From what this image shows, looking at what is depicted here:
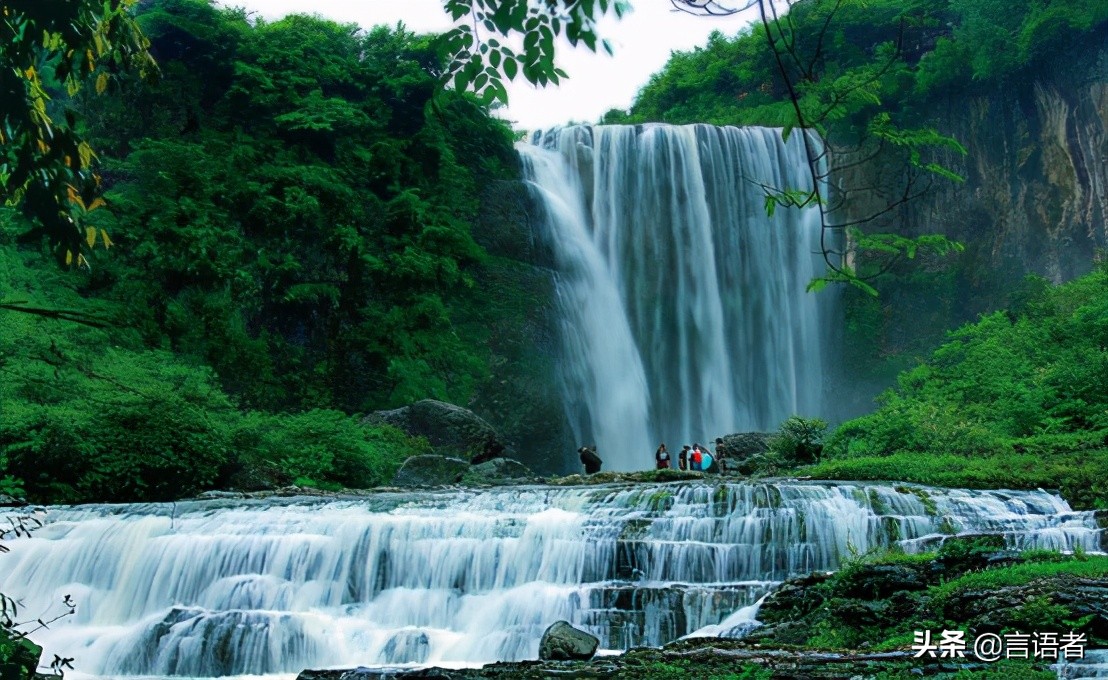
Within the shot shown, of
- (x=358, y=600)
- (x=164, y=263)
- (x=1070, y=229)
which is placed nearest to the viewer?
(x=358, y=600)

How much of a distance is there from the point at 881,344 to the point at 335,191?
15496 millimetres

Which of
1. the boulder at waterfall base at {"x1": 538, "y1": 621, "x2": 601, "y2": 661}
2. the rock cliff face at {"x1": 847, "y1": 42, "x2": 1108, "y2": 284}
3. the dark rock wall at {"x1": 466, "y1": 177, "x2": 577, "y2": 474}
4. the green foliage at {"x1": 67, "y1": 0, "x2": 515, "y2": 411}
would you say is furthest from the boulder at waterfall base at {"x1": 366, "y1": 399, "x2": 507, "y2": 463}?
the rock cliff face at {"x1": 847, "y1": 42, "x2": 1108, "y2": 284}

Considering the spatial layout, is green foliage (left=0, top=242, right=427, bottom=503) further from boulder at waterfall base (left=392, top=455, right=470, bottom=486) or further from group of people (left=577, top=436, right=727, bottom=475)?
group of people (left=577, top=436, right=727, bottom=475)

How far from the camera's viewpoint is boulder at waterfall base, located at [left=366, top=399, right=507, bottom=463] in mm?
19781

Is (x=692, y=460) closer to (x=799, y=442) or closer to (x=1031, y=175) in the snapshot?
(x=799, y=442)

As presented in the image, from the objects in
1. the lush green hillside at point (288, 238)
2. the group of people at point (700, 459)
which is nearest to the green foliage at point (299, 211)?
Answer: the lush green hillside at point (288, 238)

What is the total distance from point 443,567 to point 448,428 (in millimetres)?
9739

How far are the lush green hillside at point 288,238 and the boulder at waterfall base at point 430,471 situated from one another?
0.59m

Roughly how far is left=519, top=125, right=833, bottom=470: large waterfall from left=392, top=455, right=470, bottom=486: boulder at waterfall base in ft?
27.8

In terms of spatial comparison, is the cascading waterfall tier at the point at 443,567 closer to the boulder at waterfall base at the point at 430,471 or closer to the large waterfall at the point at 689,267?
the boulder at waterfall base at the point at 430,471

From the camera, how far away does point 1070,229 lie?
26.0 m

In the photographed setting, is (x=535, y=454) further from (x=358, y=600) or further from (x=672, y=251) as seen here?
(x=358, y=600)

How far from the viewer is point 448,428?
20109 mm

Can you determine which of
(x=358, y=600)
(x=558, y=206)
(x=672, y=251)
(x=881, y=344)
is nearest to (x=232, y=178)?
(x=558, y=206)
